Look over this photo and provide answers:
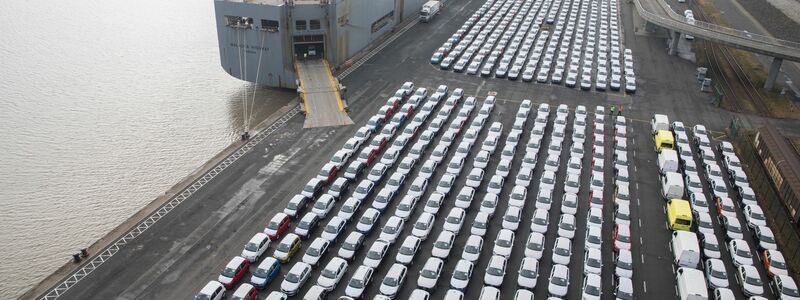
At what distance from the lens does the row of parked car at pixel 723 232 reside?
32.5 metres

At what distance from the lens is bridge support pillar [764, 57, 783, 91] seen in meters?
61.3

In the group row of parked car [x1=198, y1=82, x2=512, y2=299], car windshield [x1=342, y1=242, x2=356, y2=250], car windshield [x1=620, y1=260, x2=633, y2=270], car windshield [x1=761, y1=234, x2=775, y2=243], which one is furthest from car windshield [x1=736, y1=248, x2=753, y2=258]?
car windshield [x1=342, y1=242, x2=356, y2=250]

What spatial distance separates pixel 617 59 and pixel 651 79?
16.6ft

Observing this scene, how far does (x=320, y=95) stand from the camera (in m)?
56.0

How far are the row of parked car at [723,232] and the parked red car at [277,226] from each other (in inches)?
880

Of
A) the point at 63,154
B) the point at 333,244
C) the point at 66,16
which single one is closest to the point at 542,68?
the point at 333,244

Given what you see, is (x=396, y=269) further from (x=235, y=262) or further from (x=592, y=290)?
(x=592, y=290)

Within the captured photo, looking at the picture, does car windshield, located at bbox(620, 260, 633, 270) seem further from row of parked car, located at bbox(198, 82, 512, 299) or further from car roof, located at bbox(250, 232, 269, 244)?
car roof, located at bbox(250, 232, 269, 244)

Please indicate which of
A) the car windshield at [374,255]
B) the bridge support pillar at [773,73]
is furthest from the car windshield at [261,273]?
the bridge support pillar at [773,73]

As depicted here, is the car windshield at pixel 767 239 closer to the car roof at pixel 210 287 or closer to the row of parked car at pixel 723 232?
the row of parked car at pixel 723 232

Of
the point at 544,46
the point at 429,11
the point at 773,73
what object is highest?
the point at 773,73

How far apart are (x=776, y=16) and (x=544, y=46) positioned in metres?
44.9

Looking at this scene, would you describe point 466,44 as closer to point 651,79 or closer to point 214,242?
point 651,79

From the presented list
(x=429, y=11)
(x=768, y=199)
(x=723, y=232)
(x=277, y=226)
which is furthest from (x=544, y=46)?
(x=277, y=226)
